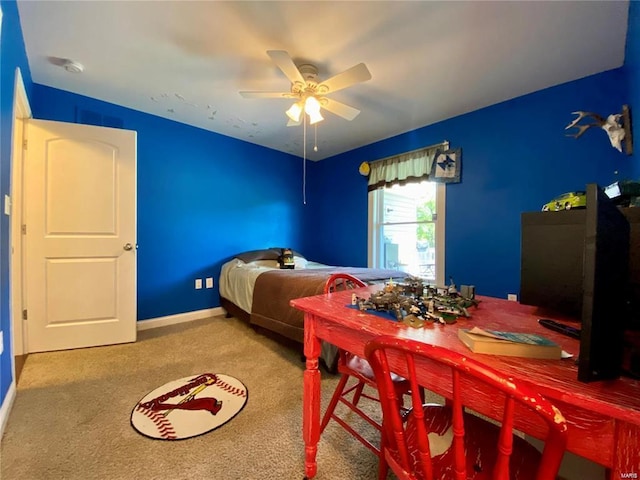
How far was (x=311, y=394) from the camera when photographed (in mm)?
1147

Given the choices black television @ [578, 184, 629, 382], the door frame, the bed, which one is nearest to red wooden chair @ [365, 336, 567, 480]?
black television @ [578, 184, 629, 382]

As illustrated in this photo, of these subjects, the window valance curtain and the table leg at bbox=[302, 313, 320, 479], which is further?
the window valance curtain

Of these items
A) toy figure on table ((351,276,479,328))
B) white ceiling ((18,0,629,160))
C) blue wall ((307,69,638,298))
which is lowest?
toy figure on table ((351,276,479,328))

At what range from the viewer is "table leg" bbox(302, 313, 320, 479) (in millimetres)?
1147

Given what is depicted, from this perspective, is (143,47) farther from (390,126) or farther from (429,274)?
(429,274)

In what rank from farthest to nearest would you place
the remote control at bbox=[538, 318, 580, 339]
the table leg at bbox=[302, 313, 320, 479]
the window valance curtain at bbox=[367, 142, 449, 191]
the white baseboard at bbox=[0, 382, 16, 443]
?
the window valance curtain at bbox=[367, 142, 449, 191], the white baseboard at bbox=[0, 382, 16, 443], the table leg at bbox=[302, 313, 320, 479], the remote control at bbox=[538, 318, 580, 339]

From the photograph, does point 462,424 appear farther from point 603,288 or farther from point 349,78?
point 349,78

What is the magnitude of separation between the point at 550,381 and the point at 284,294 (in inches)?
80.7

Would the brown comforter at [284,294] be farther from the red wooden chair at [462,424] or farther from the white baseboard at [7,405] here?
the white baseboard at [7,405]

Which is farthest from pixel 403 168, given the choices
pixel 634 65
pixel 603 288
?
pixel 603 288

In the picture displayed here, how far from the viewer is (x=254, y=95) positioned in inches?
82.9

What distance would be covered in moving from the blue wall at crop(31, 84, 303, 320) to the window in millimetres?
1574

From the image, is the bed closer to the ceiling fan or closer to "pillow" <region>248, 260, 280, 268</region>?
"pillow" <region>248, 260, 280, 268</region>

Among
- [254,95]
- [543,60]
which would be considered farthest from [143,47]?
[543,60]
